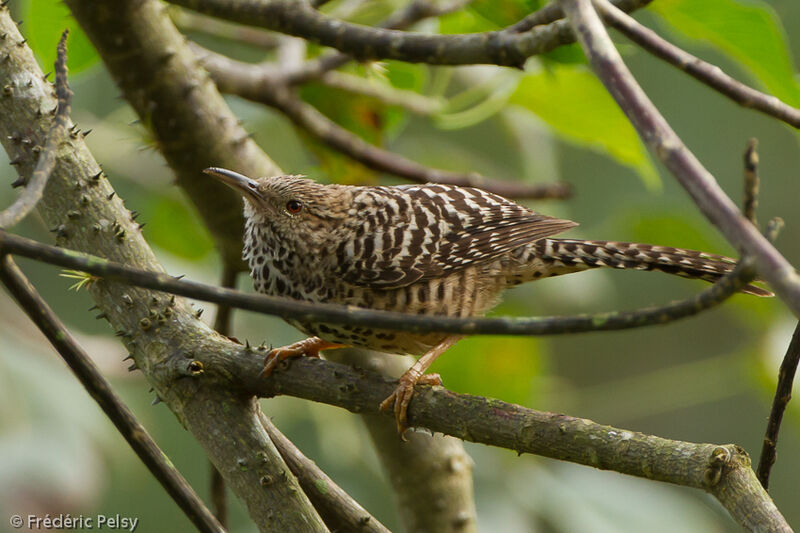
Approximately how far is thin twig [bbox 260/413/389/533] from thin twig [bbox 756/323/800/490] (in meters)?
0.81

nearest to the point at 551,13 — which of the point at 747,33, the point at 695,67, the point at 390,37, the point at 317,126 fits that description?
the point at 390,37

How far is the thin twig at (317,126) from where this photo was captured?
3566mm

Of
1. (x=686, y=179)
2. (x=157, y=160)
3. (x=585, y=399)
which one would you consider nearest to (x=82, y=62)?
(x=157, y=160)

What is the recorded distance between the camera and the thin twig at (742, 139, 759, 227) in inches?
39.8

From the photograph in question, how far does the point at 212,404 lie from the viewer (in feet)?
6.48

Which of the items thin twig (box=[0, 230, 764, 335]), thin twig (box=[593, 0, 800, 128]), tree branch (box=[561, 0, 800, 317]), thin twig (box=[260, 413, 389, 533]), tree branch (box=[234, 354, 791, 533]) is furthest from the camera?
thin twig (box=[260, 413, 389, 533])

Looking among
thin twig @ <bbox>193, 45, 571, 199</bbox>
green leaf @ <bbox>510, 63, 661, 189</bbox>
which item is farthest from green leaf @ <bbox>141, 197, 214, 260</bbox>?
green leaf @ <bbox>510, 63, 661, 189</bbox>

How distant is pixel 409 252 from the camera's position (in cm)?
289

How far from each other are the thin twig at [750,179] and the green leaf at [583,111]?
2.18m

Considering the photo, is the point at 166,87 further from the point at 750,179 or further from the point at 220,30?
the point at 750,179

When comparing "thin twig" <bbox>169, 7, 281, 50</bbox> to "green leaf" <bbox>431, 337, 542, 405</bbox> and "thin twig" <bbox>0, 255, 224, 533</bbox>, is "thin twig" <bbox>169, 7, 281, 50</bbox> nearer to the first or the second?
"green leaf" <bbox>431, 337, 542, 405</bbox>

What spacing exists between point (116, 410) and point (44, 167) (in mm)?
458

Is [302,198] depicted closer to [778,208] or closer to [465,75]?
[465,75]

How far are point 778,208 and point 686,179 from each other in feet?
27.9
